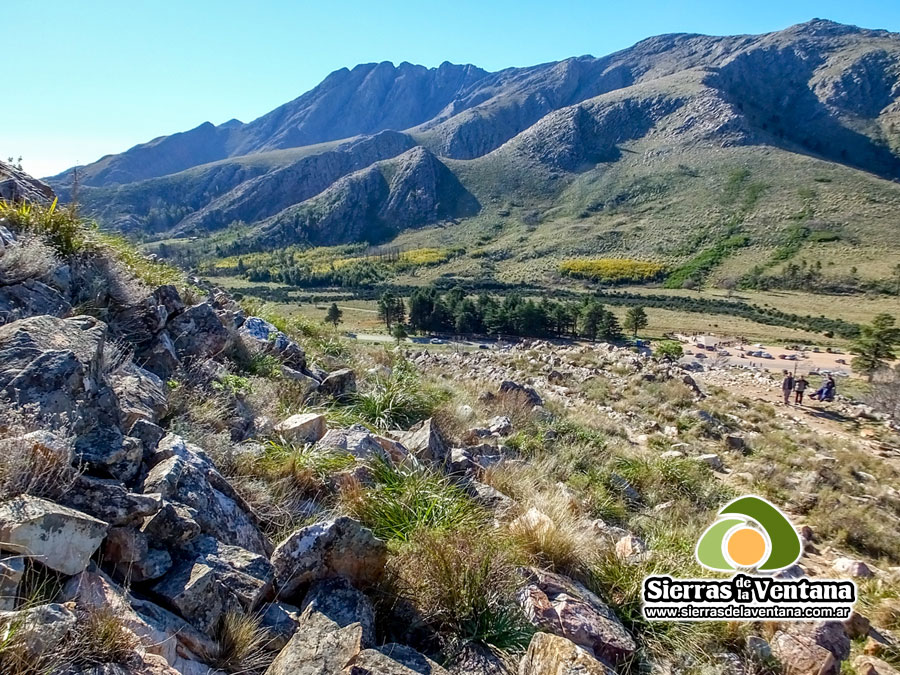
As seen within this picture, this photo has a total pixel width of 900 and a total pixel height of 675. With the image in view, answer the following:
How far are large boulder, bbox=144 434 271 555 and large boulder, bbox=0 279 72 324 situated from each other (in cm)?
168

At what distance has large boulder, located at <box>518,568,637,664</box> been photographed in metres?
2.74

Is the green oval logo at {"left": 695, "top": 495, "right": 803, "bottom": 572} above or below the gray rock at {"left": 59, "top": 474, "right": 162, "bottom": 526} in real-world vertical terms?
below

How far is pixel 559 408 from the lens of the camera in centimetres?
971

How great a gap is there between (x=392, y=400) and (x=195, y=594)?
405 centimetres

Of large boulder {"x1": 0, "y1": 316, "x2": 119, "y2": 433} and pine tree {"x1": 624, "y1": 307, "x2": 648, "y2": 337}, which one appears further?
pine tree {"x1": 624, "y1": 307, "x2": 648, "y2": 337}

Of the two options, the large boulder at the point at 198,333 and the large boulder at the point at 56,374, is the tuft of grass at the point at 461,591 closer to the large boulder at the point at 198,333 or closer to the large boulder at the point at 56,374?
the large boulder at the point at 56,374

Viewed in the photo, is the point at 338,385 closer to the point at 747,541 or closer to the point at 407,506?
the point at 407,506

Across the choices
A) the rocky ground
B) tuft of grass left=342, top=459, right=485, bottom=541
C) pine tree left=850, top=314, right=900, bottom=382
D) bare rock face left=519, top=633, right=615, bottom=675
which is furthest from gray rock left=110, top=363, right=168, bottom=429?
pine tree left=850, top=314, right=900, bottom=382

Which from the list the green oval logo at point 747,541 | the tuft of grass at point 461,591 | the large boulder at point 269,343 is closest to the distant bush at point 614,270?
the large boulder at point 269,343

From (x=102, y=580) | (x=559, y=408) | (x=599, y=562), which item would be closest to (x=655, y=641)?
(x=599, y=562)

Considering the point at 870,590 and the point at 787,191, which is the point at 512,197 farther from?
the point at 870,590

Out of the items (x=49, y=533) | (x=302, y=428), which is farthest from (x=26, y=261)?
(x=49, y=533)

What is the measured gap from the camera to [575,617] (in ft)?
→ 9.31

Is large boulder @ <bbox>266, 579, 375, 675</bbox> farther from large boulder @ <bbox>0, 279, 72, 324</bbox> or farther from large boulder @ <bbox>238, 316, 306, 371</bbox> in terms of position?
large boulder @ <bbox>238, 316, 306, 371</bbox>
